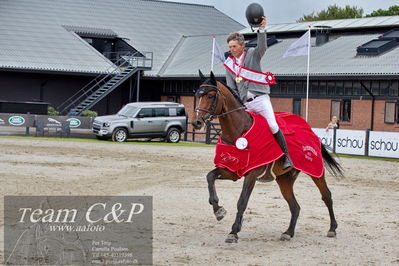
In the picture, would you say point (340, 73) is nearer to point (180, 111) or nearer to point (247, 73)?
point (180, 111)

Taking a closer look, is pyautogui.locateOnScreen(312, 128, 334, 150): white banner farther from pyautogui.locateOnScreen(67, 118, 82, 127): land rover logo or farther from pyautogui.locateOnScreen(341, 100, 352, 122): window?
pyautogui.locateOnScreen(67, 118, 82, 127): land rover logo

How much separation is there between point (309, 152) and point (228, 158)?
1770 mm

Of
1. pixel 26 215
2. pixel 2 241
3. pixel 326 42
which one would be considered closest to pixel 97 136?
pixel 326 42

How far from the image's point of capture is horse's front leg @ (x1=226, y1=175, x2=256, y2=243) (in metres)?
11.0

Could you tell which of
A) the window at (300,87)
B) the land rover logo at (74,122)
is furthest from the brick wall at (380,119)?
the land rover logo at (74,122)

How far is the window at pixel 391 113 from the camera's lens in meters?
38.8

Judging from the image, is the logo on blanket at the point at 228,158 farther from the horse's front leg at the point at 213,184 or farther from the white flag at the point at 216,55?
the white flag at the point at 216,55

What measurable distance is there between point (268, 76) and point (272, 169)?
56.1 inches

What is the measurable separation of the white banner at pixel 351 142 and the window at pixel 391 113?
22.7ft

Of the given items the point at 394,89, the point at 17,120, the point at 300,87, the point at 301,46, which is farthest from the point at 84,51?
the point at 394,89

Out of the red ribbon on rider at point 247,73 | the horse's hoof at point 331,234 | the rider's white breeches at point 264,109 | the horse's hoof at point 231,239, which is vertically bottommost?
the horse's hoof at point 331,234

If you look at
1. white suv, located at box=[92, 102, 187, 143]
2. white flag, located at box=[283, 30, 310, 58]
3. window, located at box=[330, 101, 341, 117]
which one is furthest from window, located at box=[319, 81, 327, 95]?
white suv, located at box=[92, 102, 187, 143]

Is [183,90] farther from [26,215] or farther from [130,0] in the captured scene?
[26,215]

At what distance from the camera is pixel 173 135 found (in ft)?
127
